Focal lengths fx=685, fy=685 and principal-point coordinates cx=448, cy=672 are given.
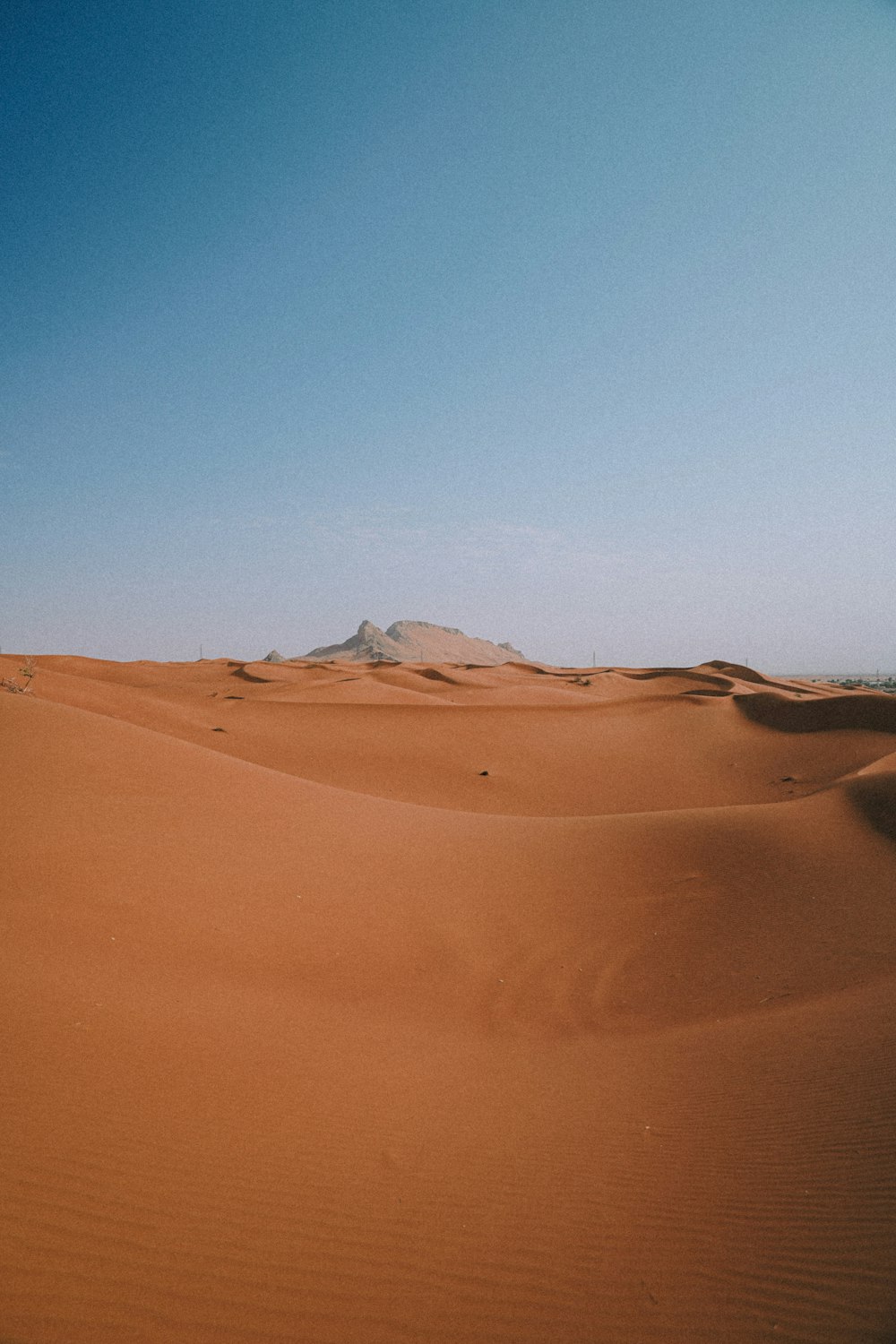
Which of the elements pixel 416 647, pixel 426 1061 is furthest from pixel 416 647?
pixel 426 1061

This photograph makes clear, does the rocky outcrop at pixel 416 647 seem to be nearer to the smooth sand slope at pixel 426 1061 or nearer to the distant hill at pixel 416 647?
the distant hill at pixel 416 647

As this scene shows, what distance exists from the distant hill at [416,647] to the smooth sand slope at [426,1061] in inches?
3512

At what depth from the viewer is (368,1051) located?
437 cm

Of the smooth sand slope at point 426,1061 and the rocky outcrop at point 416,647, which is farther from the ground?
the rocky outcrop at point 416,647

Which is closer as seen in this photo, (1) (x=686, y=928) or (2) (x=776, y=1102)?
(2) (x=776, y=1102)

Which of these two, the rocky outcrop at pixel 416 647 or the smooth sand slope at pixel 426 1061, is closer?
the smooth sand slope at pixel 426 1061

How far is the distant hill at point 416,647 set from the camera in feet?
357

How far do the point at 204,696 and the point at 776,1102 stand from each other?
22.8 metres

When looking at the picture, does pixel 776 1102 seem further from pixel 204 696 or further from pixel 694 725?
pixel 204 696

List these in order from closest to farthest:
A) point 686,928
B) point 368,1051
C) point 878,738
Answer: point 368,1051 → point 686,928 → point 878,738

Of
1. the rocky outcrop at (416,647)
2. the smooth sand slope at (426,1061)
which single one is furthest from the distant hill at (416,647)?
the smooth sand slope at (426,1061)

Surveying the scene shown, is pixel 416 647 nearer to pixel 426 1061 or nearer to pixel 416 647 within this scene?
pixel 416 647

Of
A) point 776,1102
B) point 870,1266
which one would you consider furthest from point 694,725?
point 870,1266

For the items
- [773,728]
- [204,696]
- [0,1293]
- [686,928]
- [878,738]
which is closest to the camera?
[0,1293]
